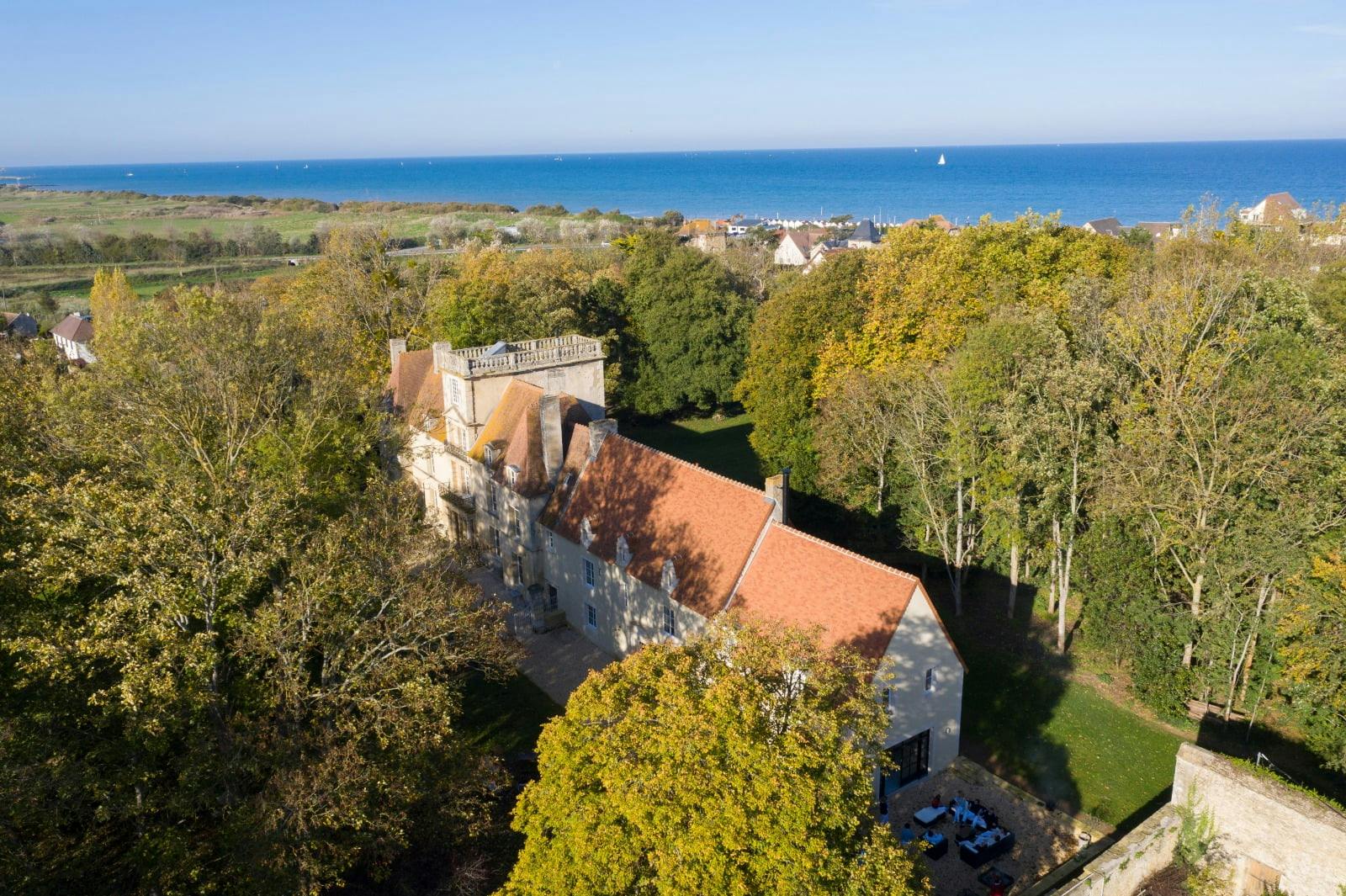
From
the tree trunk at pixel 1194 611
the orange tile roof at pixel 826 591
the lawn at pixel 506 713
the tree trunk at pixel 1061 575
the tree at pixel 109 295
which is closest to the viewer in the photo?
the orange tile roof at pixel 826 591

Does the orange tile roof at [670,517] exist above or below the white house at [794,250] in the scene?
below

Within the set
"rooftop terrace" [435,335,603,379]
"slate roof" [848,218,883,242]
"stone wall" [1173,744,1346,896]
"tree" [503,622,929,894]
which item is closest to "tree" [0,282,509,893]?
"tree" [503,622,929,894]

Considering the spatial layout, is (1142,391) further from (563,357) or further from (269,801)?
(269,801)

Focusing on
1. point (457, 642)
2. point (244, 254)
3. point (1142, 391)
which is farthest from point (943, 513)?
point (244, 254)

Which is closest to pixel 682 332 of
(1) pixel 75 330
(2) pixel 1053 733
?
(2) pixel 1053 733

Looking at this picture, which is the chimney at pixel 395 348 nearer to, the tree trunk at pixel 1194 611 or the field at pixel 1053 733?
the field at pixel 1053 733

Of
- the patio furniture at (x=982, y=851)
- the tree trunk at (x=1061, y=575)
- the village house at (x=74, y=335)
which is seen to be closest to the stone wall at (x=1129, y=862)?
the patio furniture at (x=982, y=851)

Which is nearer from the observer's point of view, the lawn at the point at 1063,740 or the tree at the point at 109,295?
the lawn at the point at 1063,740
